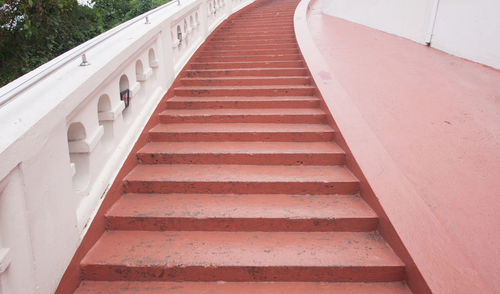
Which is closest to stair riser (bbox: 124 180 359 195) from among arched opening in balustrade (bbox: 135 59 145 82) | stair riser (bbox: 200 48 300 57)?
arched opening in balustrade (bbox: 135 59 145 82)

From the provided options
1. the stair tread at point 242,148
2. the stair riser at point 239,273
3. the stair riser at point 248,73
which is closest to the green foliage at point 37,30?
the stair riser at point 248,73

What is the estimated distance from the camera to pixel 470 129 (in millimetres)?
3609

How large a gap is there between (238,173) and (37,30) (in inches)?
310

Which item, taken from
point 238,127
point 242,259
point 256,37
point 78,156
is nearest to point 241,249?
point 242,259

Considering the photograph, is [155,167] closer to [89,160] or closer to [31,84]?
[89,160]

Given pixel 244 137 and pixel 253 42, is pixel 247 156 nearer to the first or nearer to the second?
pixel 244 137

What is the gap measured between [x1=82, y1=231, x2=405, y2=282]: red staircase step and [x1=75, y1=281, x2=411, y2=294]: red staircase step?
4 cm

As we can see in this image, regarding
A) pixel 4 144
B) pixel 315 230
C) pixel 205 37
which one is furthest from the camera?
pixel 205 37

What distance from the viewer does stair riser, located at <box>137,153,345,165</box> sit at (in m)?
3.56

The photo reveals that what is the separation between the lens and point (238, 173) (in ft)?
11.1

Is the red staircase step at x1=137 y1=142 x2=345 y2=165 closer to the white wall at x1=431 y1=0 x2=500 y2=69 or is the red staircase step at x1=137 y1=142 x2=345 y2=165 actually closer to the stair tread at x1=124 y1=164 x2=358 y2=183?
the stair tread at x1=124 y1=164 x2=358 y2=183

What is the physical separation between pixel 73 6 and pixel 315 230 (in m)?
9.70

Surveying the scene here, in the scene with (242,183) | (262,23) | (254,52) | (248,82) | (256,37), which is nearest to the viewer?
(242,183)

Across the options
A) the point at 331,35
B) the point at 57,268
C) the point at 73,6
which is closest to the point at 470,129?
the point at 57,268
